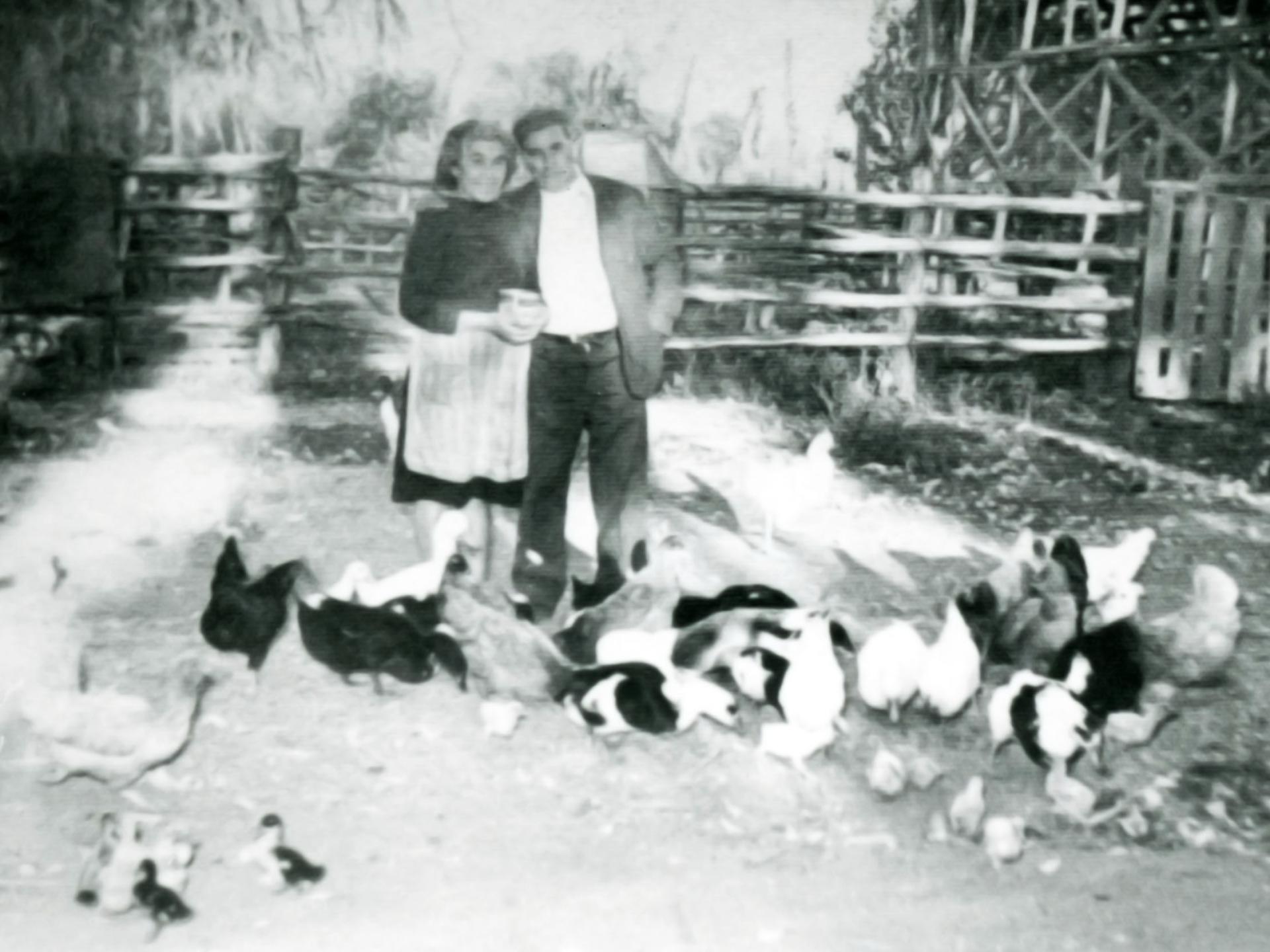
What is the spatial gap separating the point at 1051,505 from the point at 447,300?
1244 millimetres

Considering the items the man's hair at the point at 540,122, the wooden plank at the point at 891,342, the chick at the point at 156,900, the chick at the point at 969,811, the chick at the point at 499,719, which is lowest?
the chick at the point at 156,900

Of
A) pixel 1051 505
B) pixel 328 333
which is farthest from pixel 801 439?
pixel 328 333

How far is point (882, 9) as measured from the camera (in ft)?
7.40

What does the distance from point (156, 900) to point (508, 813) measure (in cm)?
63

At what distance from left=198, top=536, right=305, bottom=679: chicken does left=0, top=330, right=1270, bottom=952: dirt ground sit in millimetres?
27

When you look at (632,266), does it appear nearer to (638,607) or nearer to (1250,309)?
(638,607)

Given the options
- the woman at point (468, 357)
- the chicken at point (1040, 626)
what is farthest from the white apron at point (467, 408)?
the chicken at point (1040, 626)

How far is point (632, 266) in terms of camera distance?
2.21 metres

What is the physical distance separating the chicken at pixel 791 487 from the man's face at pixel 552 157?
0.66 metres

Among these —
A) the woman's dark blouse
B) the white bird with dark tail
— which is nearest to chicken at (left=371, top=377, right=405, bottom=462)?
the woman's dark blouse

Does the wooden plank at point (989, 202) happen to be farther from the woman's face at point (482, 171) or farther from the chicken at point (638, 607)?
the chicken at point (638, 607)

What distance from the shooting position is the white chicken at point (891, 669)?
223 centimetres

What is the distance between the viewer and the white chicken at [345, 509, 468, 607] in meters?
2.20

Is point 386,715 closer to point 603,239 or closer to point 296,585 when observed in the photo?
point 296,585
